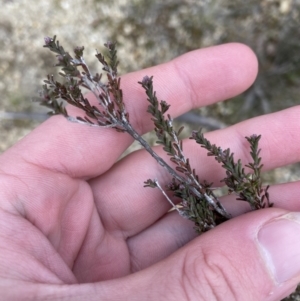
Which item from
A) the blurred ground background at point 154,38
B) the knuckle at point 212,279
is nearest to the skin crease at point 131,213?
the knuckle at point 212,279

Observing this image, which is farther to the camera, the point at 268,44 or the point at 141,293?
the point at 268,44

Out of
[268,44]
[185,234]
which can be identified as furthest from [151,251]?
[268,44]

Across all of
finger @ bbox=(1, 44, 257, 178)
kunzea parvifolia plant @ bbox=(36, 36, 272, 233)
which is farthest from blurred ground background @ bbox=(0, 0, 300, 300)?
kunzea parvifolia plant @ bbox=(36, 36, 272, 233)

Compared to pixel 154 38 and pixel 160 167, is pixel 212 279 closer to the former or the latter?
pixel 160 167

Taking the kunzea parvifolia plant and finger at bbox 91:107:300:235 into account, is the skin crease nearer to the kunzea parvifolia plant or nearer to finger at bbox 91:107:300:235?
finger at bbox 91:107:300:235

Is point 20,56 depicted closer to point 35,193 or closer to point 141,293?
point 35,193

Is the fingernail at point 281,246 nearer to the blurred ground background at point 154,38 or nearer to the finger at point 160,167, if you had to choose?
the finger at point 160,167

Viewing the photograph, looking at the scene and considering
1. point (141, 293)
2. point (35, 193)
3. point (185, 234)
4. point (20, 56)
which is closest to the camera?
point (141, 293)
